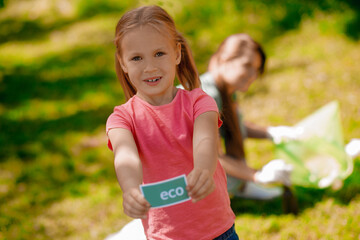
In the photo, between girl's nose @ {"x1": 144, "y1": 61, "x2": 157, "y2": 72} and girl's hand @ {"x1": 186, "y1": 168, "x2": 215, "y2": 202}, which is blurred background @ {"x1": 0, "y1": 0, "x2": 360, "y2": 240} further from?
girl's hand @ {"x1": 186, "y1": 168, "x2": 215, "y2": 202}

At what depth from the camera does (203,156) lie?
929mm

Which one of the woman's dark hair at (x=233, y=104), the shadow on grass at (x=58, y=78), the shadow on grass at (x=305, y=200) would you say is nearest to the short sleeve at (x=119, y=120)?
the woman's dark hair at (x=233, y=104)

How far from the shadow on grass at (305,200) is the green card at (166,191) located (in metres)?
1.53

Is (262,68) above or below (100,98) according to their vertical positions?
below

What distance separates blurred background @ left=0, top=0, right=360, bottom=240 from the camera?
2.26 m

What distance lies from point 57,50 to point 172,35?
4.48 m

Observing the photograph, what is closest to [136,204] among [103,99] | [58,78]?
[103,99]

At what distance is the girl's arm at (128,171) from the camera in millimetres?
825

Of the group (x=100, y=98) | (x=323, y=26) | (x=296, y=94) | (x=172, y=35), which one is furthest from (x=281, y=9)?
(x=172, y=35)

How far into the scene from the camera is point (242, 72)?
2.00 metres

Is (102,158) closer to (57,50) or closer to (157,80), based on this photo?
(157,80)

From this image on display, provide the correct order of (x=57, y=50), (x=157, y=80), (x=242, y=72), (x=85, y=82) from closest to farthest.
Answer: (x=157, y=80) → (x=242, y=72) → (x=85, y=82) → (x=57, y=50)

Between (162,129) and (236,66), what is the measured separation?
1064 mm

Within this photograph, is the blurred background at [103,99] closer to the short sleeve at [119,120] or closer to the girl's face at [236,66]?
the girl's face at [236,66]
